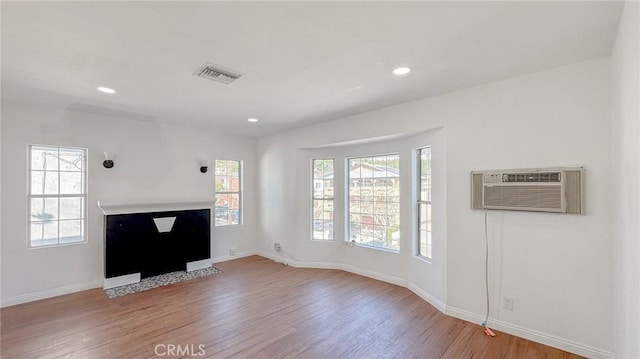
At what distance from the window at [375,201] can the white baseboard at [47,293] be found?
13.0ft

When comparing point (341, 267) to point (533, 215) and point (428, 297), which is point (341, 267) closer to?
point (428, 297)

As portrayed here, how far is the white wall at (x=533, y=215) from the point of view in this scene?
7.68 feet

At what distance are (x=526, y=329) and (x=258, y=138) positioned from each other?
5209 millimetres

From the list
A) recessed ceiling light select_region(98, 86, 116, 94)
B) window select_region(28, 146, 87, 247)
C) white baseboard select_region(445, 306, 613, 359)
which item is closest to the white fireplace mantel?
window select_region(28, 146, 87, 247)

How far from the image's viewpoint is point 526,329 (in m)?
2.65

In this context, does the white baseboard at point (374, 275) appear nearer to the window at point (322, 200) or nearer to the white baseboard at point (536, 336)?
the window at point (322, 200)

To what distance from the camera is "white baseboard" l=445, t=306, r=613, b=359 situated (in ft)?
7.70

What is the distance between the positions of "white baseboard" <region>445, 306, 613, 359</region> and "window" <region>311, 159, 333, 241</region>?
2418 mm

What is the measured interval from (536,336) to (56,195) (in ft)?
19.3

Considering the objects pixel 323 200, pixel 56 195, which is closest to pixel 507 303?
pixel 323 200

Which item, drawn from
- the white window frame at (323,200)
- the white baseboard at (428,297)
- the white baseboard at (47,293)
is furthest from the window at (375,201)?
the white baseboard at (47,293)

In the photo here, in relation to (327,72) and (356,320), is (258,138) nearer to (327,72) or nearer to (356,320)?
(327,72)

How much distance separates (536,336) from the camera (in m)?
2.60

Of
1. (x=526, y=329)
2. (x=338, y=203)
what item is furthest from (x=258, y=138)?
(x=526, y=329)
